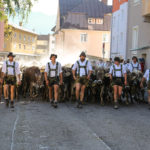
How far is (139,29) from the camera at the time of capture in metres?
29.0

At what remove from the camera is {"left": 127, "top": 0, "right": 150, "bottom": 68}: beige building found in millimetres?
24578

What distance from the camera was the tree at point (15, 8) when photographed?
17.4m

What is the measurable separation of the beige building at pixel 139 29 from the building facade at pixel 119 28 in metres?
1.24

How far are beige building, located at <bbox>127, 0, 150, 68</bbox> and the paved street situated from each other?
14.6 metres

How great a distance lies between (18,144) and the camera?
20.2 feet

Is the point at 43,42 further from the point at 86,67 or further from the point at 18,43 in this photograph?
the point at 86,67

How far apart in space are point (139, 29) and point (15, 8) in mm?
13943

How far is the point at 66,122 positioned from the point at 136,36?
23.4 metres

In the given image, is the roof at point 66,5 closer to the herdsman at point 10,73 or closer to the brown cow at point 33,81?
the brown cow at point 33,81

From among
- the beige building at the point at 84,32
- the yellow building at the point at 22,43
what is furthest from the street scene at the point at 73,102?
the yellow building at the point at 22,43

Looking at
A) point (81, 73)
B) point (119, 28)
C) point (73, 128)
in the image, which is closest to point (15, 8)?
point (81, 73)

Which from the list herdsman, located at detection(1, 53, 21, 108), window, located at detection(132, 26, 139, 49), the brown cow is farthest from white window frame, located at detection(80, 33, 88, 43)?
herdsman, located at detection(1, 53, 21, 108)

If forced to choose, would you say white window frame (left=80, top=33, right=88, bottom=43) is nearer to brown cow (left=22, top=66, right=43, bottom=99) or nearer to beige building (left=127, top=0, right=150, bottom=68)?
beige building (left=127, top=0, right=150, bottom=68)

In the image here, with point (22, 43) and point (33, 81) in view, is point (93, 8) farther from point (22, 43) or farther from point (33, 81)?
point (33, 81)
